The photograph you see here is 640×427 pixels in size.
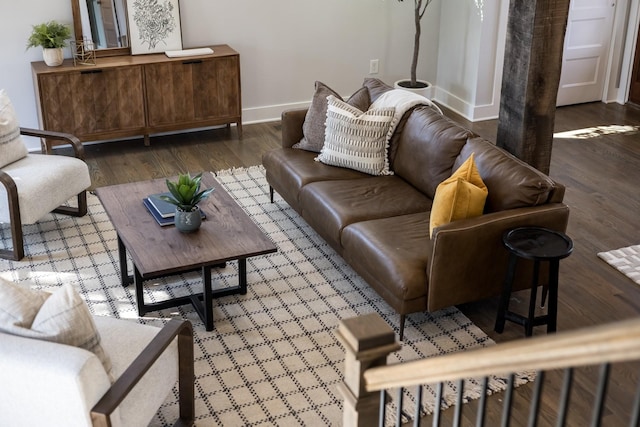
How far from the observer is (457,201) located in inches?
141

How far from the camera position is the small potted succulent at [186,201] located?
3730 millimetres

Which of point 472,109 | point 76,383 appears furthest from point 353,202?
point 472,109

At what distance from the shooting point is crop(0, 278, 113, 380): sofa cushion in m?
2.50

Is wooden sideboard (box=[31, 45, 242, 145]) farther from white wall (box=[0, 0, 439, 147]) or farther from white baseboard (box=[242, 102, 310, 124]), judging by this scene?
white baseboard (box=[242, 102, 310, 124])

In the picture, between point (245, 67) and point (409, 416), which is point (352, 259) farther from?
point (245, 67)

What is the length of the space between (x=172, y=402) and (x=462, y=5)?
15.0 feet

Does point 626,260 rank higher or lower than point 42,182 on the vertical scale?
lower

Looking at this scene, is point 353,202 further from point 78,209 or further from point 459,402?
point 459,402

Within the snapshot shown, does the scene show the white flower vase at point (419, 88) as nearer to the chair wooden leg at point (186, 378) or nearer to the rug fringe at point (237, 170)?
the rug fringe at point (237, 170)

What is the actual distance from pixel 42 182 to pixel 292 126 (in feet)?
5.05

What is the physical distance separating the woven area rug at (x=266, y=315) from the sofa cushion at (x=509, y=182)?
2.06 feet

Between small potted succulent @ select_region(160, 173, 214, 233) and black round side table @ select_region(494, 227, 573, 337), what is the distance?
145cm

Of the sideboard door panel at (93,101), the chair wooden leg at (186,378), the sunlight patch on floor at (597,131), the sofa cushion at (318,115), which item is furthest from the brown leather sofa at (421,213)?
the sunlight patch on floor at (597,131)

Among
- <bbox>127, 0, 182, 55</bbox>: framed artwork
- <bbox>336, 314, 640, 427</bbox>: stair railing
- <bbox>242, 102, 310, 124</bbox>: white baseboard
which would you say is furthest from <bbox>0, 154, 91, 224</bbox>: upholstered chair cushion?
<bbox>336, 314, 640, 427</bbox>: stair railing
